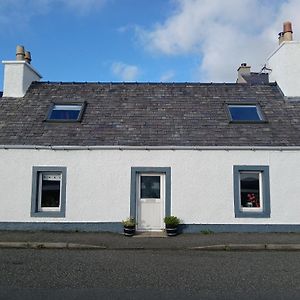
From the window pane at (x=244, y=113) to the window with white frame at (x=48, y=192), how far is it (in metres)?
6.91

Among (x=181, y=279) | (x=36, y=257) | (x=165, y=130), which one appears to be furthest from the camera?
(x=165, y=130)

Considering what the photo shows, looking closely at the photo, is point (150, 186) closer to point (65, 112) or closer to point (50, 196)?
point (50, 196)

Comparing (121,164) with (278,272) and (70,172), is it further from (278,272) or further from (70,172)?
(278,272)

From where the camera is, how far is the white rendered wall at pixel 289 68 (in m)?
16.4

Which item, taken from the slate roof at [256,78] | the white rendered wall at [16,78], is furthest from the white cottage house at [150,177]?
the slate roof at [256,78]

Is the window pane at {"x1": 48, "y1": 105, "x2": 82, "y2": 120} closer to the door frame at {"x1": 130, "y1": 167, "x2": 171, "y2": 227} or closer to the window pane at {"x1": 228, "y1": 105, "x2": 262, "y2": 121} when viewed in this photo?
the door frame at {"x1": 130, "y1": 167, "x2": 171, "y2": 227}

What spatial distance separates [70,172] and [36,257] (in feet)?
14.5

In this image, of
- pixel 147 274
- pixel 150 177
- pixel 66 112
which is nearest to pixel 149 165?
pixel 150 177

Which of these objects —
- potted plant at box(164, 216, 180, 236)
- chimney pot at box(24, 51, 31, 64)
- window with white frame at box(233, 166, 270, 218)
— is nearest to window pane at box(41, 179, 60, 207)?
potted plant at box(164, 216, 180, 236)

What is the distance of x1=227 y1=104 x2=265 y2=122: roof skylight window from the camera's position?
14914 mm

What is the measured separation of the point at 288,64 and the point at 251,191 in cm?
640

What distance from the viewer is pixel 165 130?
1426 centimetres

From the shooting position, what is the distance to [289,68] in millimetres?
16594

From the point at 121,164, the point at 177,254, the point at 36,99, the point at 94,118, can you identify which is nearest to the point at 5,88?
the point at 36,99
